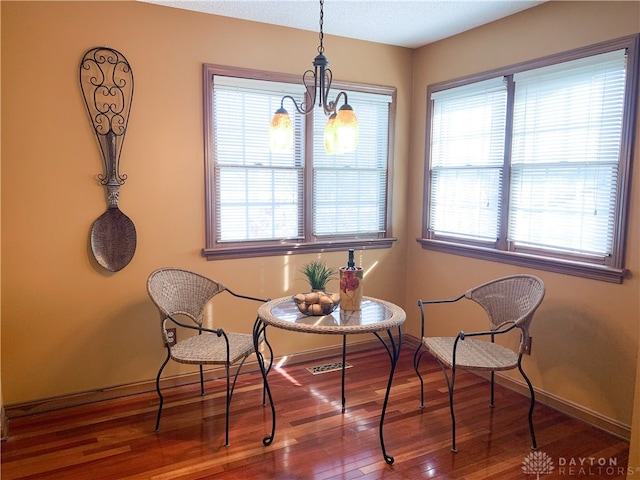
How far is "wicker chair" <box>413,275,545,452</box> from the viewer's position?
2576 millimetres

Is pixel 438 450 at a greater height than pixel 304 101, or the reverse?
pixel 304 101

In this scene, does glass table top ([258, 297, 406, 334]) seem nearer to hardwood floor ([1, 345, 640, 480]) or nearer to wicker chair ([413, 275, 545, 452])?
wicker chair ([413, 275, 545, 452])

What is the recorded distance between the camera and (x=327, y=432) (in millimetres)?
2756

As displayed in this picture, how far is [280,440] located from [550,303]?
72.7 inches

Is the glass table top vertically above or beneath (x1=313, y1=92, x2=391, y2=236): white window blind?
beneath

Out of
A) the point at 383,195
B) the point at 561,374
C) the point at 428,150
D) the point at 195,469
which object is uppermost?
the point at 428,150

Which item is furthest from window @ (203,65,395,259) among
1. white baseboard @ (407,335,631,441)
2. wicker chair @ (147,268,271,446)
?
white baseboard @ (407,335,631,441)

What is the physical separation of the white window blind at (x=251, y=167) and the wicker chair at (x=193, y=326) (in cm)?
45

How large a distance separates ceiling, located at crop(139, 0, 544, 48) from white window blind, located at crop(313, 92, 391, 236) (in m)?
0.53

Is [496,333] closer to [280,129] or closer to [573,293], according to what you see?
[573,293]

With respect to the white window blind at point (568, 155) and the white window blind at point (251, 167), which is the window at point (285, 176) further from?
the white window blind at point (568, 155)

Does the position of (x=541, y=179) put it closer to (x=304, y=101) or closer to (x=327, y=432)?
(x=304, y=101)

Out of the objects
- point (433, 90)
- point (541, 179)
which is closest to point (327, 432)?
point (541, 179)

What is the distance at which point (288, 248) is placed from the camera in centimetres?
370
